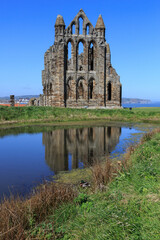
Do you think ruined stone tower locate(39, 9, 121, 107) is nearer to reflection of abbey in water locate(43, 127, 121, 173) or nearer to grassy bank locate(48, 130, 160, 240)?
reflection of abbey in water locate(43, 127, 121, 173)

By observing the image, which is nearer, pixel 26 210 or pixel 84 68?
pixel 26 210

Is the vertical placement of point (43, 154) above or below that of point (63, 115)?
below

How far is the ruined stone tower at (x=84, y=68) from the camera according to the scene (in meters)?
34.4

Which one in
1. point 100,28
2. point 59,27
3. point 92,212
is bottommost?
point 92,212

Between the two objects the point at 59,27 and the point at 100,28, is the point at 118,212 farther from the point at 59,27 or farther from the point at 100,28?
the point at 100,28

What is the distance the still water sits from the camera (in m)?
8.32

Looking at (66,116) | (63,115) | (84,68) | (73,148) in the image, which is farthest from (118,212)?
(84,68)

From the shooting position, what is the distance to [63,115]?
2773 cm

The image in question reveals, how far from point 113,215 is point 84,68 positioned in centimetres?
3335

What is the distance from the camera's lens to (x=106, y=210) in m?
4.80

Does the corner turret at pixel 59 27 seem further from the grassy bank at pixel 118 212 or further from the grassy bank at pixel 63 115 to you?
the grassy bank at pixel 118 212

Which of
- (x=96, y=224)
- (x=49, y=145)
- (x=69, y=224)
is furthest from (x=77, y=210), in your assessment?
(x=49, y=145)

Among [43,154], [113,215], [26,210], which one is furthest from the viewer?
[43,154]

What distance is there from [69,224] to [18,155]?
781 centimetres
